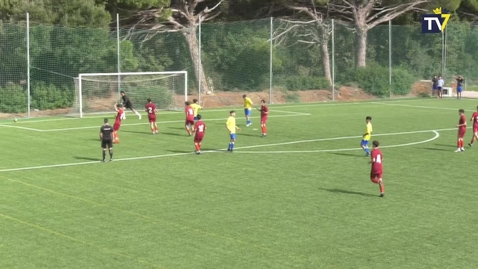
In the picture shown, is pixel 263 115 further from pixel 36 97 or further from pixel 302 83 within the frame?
pixel 302 83

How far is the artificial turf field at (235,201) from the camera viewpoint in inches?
702

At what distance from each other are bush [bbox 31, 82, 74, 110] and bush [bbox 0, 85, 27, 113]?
69 centimetres

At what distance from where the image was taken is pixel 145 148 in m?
33.3

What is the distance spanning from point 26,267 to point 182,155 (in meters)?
15.1

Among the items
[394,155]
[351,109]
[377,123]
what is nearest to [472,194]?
[394,155]

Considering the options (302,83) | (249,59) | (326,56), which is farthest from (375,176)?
(326,56)

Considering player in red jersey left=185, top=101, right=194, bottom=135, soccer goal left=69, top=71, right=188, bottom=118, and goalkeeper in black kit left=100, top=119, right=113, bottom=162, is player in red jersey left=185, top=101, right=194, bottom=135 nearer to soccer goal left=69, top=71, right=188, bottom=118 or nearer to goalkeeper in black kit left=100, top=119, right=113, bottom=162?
goalkeeper in black kit left=100, top=119, right=113, bottom=162

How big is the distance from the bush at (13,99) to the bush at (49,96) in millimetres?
686

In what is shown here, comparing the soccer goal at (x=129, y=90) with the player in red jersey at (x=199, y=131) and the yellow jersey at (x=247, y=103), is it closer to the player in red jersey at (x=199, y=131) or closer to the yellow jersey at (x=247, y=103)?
the yellow jersey at (x=247, y=103)

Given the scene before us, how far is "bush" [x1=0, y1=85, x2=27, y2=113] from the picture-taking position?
148 feet

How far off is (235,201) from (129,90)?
2617cm

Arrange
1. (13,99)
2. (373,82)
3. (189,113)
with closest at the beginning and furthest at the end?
(189,113) → (13,99) → (373,82)

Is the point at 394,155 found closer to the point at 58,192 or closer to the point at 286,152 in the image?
the point at 286,152

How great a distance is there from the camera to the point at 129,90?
48500 mm
